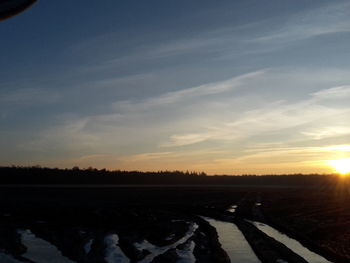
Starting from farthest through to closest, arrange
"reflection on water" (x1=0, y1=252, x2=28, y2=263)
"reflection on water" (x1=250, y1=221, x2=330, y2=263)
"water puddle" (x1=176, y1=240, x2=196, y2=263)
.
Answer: "reflection on water" (x1=250, y1=221, x2=330, y2=263)
"water puddle" (x1=176, y1=240, x2=196, y2=263)
"reflection on water" (x1=0, y1=252, x2=28, y2=263)

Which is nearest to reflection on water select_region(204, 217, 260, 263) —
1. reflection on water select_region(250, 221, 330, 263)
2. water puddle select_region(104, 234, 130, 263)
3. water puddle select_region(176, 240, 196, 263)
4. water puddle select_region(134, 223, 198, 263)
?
water puddle select_region(176, 240, 196, 263)

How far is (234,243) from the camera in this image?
25406 mm

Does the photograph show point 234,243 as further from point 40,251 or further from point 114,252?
point 40,251

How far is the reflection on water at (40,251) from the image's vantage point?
2006cm

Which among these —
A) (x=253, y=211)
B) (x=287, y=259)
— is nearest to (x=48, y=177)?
(x=253, y=211)

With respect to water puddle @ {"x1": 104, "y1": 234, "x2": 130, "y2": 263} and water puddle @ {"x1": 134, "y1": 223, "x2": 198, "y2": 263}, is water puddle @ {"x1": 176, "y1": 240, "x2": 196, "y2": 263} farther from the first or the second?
water puddle @ {"x1": 104, "y1": 234, "x2": 130, "y2": 263}

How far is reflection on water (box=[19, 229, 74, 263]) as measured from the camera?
20062 mm

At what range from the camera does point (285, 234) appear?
28.8 metres

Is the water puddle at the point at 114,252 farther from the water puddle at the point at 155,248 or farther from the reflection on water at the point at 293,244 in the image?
the reflection on water at the point at 293,244

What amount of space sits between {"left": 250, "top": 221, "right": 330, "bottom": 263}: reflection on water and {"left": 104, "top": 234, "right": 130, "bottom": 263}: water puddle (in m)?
7.00

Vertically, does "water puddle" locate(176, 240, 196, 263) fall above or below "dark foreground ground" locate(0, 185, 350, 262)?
below

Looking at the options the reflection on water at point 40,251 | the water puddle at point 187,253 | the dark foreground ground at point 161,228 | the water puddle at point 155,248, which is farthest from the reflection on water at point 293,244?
the reflection on water at point 40,251

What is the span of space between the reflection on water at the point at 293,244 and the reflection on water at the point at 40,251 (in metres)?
9.21

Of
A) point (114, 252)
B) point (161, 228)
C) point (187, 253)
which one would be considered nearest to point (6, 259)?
point (114, 252)
